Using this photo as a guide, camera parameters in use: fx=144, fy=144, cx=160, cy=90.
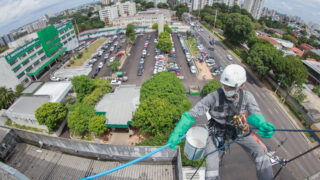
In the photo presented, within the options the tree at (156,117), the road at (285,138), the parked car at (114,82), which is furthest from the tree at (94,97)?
the road at (285,138)

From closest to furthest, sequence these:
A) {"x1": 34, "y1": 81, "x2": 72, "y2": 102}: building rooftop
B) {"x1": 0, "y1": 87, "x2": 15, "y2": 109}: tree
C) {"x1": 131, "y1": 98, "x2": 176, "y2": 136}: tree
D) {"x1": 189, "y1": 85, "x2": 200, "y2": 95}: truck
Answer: {"x1": 131, "y1": 98, "x2": 176, "y2": 136}: tree → {"x1": 34, "y1": 81, "x2": 72, "y2": 102}: building rooftop → {"x1": 0, "y1": 87, "x2": 15, "y2": 109}: tree → {"x1": 189, "y1": 85, "x2": 200, "y2": 95}: truck

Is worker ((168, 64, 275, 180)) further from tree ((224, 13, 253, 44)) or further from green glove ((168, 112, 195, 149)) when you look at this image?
tree ((224, 13, 253, 44))

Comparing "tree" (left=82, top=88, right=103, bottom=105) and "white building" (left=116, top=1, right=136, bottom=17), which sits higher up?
"white building" (left=116, top=1, right=136, bottom=17)

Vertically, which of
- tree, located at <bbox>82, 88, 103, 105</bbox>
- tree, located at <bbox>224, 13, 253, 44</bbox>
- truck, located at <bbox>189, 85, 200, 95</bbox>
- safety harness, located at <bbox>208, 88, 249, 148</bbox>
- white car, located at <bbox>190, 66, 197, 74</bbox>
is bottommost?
truck, located at <bbox>189, 85, 200, 95</bbox>

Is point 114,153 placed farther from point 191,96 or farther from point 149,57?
point 149,57

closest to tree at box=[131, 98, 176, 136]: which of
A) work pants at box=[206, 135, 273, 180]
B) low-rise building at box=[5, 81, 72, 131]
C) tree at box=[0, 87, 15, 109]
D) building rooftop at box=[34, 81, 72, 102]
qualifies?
work pants at box=[206, 135, 273, 180]

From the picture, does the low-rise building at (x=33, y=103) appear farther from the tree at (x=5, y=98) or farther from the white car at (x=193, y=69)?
the white car at (x=193, y=69)

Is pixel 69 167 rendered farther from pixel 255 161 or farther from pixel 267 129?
pixel 267 129
